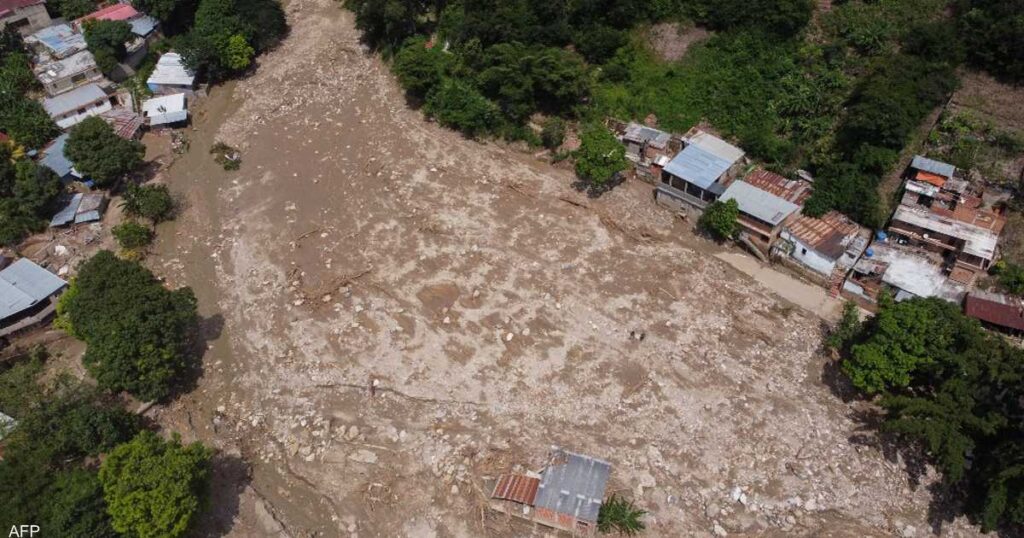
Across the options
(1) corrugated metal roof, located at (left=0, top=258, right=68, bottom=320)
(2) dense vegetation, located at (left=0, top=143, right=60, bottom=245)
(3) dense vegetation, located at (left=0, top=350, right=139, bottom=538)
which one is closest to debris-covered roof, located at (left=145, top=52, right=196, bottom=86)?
(2) dense vegetation, located at (left=0, top=143, right=60, bottom=245)

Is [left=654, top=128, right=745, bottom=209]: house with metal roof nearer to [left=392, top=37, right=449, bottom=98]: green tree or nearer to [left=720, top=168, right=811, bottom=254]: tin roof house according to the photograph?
[left=720, top=168, right=811, bottom=254]: tin roof house

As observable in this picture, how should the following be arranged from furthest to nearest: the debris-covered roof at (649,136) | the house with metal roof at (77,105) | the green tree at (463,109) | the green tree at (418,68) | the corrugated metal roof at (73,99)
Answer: the corrugated metal roof at (73,99)
the house with metal roof at (77,105)
the green tree at (418,68)
the green tree at (463,109)
the debris-covered roof at (649,136)

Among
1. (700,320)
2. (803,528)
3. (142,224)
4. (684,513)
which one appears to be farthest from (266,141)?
(803,528)

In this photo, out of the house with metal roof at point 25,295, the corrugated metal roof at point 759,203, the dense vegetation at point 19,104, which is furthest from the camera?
the dense vegetation at point 19,104

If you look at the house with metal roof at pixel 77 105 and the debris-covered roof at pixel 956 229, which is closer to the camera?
the debris-covered roof at pixel 956 229

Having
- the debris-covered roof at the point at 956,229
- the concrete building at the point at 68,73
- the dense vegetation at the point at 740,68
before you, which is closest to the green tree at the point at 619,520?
the dense vegetation at the point at 740,68

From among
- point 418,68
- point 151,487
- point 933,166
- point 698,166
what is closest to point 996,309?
point 933,166

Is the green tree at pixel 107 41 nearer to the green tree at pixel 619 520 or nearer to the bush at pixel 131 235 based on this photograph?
the bush at pixel 131 235
